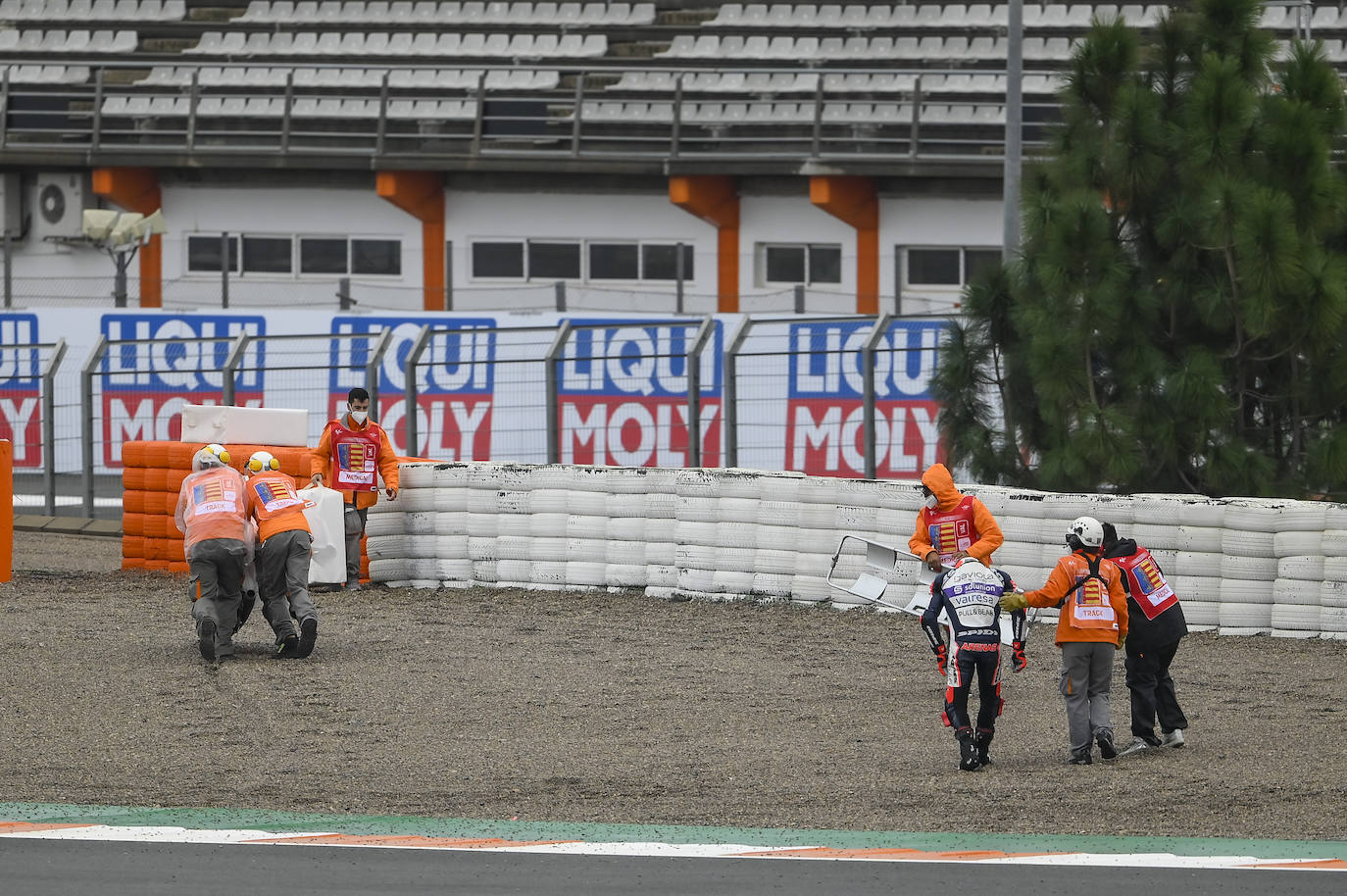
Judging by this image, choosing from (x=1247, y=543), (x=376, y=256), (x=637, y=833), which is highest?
(x=376, y=256)

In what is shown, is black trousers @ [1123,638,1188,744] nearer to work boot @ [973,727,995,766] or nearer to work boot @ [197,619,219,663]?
work boot @ [973,727,995,766]

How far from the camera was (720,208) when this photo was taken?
2741 centimetres

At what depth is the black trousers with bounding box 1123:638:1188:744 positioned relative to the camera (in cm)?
961

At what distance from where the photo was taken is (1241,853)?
25.2ft

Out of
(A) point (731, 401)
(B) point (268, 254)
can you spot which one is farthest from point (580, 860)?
(B) point (268, 254)

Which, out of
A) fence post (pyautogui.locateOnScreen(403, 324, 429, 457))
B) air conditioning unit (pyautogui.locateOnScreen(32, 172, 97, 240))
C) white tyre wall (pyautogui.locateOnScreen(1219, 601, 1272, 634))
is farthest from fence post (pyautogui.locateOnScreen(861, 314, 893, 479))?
air conditioning unit (pyautogui.locateOnScreen(32, 172, 97, 240))

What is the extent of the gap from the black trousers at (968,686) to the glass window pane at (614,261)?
61.6ft

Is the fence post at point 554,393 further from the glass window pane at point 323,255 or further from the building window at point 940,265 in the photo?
the glass window pane at point 323,255

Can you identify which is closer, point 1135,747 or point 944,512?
point 1135,747

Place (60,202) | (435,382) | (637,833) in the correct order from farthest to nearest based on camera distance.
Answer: (60,202) < (435,382) < (637,833)

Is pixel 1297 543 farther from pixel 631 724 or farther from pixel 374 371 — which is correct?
pixel 374 371

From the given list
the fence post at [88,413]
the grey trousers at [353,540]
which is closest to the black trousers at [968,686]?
the grey trousers at [353,540]

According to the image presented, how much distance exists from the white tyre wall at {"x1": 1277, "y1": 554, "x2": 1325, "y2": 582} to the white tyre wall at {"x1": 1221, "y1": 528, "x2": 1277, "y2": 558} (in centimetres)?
10

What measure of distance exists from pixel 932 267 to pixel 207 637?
53.0 feet
